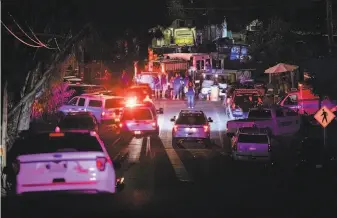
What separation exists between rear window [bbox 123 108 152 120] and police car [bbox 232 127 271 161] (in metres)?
7.09

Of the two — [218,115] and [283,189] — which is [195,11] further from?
[283,189]

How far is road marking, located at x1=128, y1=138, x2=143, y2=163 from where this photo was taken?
2464 cm

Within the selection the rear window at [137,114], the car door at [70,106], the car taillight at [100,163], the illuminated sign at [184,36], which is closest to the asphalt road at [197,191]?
the car taillight at [100,163]

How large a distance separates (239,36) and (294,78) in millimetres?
34603

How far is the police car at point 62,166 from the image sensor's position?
1164 cm

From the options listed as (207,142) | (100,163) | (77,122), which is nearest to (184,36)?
(207,142)

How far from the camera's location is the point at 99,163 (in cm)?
1188

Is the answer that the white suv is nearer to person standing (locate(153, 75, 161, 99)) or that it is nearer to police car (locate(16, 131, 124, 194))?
person standing (locate(153, 75, 161, 99))

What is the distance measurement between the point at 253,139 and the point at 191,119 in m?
5.59

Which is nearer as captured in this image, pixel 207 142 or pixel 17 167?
pixel 17 167

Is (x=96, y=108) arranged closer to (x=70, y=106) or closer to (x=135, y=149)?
(x=70, y=106)

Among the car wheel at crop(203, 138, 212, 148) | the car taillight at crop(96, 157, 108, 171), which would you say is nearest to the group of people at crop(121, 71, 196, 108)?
the car wheel at crop(203, 138, 212, 148)

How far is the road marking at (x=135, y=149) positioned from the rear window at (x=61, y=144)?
1176cm

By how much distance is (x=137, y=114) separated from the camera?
31578 mm
